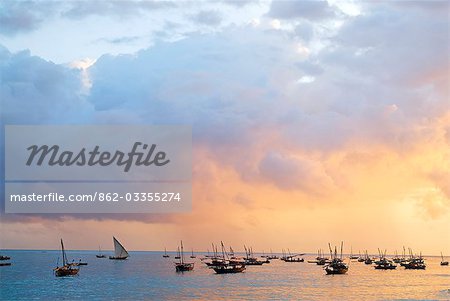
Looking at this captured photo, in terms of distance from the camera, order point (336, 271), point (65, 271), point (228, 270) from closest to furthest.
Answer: point (65, 271)
point (228, 270)
point (336, 271)

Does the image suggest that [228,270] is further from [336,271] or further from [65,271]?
[65,271]

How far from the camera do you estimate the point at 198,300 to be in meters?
78.4

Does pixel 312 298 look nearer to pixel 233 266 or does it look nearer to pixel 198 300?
pixel 198 300

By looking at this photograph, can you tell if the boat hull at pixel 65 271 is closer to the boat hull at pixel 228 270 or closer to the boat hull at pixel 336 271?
the boat hull at pixel 228 270

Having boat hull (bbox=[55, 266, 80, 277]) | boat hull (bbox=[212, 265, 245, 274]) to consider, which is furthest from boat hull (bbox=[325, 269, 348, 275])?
boat hull (bbox=[55, 266, 80, 277])

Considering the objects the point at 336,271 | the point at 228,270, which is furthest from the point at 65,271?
the point at 336,271

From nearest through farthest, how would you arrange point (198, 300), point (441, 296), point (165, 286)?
point (198, 300), point (441, 296), point (165, 286)

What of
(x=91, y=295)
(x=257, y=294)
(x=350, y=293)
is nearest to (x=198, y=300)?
(x=257, y=294)

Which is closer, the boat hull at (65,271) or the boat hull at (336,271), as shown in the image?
the boat hull at (65,271)

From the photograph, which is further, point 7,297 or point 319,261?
point 319,261

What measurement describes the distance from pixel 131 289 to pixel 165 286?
7090 millimetres

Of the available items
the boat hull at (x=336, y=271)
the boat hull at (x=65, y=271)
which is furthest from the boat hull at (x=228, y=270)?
the boat hull at (x=65, y=271)

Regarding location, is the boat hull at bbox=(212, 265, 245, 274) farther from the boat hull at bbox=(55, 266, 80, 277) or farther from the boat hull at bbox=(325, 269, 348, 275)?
the boat hull at bbox=(55, 266, 80, 277)

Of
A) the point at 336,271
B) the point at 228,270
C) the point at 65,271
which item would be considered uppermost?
the point at 65,271
